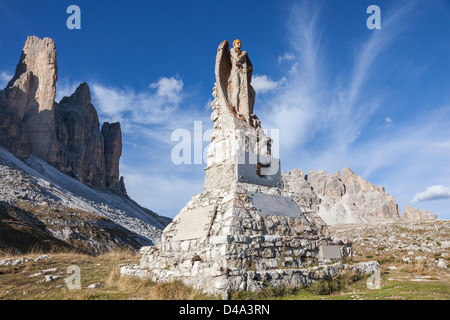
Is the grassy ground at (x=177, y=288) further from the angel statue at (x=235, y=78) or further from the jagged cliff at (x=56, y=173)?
the jagged cliff at (x=56, y=173)

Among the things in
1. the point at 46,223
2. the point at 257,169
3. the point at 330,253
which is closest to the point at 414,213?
the point at 46,223

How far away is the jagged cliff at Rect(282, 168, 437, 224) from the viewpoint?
138625mm

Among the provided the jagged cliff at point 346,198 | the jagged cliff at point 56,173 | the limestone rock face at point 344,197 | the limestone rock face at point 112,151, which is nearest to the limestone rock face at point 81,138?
the jagged cliff at point 56,173

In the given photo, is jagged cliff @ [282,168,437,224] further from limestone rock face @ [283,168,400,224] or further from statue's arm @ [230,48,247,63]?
statue's arm @ [230,48,247,63]

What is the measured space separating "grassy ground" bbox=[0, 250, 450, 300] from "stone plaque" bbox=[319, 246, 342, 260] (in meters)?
0.69

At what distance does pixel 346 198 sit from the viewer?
15762cm

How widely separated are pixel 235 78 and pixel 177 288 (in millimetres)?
7712

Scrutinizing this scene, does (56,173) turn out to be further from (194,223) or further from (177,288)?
(177,288)

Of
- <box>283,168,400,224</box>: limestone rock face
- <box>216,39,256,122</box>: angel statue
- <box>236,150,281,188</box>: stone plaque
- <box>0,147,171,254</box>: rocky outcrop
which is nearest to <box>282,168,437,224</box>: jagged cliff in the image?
<box>283,168,400,224</box>: limestone rock face

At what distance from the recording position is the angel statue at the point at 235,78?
480 inches

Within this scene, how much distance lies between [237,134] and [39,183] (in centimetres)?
6083

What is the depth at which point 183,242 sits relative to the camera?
9594 mm
